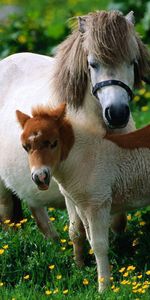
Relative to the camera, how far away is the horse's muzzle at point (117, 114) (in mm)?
6059

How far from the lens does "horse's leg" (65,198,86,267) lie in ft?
22.4

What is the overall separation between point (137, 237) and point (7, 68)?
1.98m

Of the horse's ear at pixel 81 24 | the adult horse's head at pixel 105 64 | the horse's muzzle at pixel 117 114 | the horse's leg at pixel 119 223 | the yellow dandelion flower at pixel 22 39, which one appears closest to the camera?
the horse's muzzle at pixel 117 114

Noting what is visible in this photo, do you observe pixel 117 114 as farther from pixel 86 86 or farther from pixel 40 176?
pixel 40 176

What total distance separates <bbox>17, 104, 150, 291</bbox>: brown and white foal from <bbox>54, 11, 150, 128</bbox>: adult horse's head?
217mm

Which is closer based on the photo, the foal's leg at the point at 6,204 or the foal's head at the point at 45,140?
the foal's head at the point at 45,140

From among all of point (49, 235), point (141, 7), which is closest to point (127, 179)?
point (49, 235)

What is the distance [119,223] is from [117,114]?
1387 mm

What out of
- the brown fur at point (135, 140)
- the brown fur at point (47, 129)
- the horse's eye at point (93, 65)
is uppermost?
the horse's eye at point (93, 65)

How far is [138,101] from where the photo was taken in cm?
1170

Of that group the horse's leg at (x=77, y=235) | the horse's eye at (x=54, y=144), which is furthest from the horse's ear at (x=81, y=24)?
the horse's leg at (x=77, y=235)

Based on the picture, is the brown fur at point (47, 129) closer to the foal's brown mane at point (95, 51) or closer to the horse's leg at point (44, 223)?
the foal's brown mane at point (95, 51)

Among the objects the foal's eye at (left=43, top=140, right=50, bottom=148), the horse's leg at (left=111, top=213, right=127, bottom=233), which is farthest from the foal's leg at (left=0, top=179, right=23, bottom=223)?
the foal's eye at (left=43, top=140, right=50, bottom=148)

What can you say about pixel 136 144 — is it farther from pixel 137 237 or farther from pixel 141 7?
pixel 141 7
